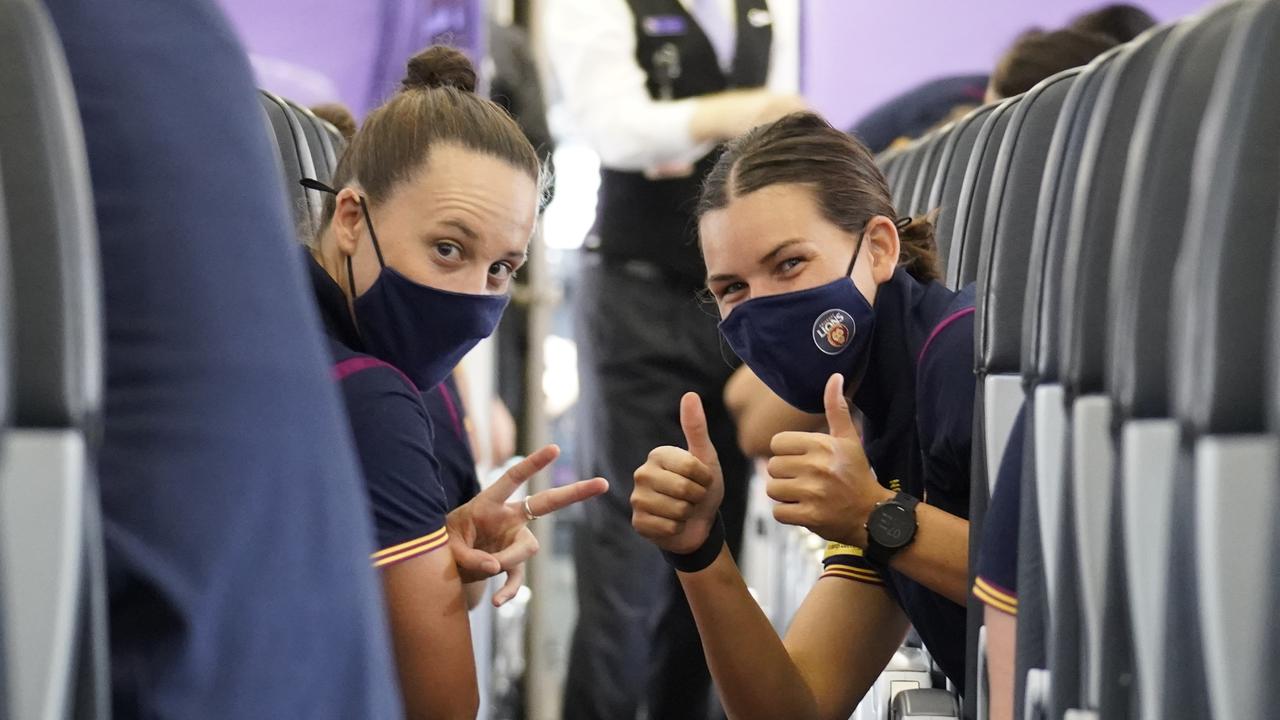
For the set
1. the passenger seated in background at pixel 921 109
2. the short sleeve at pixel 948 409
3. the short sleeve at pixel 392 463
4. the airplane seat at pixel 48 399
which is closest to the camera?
the airplane seat at pixel 48 399

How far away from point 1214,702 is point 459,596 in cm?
78

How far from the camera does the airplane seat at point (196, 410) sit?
2.21 ft

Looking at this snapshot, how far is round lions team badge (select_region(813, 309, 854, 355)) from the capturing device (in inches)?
62.0

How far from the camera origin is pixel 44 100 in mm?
655

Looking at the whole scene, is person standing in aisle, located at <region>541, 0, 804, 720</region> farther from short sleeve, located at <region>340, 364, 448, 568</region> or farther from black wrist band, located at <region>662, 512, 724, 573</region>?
short sleeve, located at <region>340, 364, 448, 568</region>

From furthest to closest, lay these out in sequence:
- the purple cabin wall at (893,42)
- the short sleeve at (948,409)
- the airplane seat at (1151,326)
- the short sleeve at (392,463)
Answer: the purple cabin wall at (893,42)
the short sleeve at (948,409)
the short sleeve at (392,463)
the airplane seat at (1151,326)

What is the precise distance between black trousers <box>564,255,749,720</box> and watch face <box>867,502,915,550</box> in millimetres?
1476

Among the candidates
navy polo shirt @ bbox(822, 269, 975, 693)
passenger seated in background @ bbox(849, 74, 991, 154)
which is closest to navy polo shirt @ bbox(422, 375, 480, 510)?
navy polo shirt @ bbox(822, 269, 975, 693)

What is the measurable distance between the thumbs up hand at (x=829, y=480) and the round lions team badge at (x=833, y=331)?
0.14m

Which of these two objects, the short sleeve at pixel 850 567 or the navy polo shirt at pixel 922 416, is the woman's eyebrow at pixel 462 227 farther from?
the short sleeve at pixel 850 567

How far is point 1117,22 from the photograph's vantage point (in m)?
2.46

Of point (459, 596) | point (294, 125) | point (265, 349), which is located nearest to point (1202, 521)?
point (265, 349)

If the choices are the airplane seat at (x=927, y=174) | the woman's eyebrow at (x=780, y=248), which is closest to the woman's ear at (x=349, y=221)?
the woman's eyebrow at (x=780, y=248)

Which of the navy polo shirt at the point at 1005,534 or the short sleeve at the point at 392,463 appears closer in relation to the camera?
the navy polo shirt at the point at 1005,534
